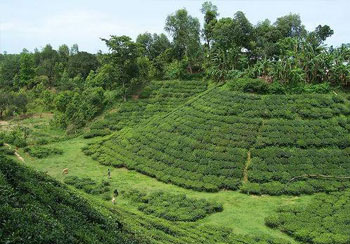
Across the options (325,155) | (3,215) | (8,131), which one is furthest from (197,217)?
(8,131)

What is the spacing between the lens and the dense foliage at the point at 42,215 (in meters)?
10.0

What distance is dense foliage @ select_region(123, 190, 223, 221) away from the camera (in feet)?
78.1

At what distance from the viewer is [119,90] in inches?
1793

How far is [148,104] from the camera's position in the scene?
141 feet

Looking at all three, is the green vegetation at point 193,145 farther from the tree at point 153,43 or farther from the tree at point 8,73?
the tree at point 8,73

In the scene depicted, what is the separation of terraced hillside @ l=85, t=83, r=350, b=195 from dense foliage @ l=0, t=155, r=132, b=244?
14.9 metres

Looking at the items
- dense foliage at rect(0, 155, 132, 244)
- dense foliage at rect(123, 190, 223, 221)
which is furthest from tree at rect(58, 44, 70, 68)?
dense foliage at rect(0, 155, 132, 244)

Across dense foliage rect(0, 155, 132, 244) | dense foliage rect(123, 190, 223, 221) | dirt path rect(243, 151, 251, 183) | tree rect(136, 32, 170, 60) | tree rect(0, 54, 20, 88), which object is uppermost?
tree rect(136, 32, 170, 60)

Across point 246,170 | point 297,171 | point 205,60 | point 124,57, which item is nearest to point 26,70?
point 124,57

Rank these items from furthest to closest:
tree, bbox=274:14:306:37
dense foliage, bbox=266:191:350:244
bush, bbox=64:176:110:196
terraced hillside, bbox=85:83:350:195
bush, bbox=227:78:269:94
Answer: tree, bbox=274:14:306:37, bush, bbox=227:78:269:94, terraced hillside, bbox=85:83:350:195, bush, bbox=64:176:110:196, dense foliage, bbox=266:191:350:244

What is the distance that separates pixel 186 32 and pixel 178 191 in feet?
88.8

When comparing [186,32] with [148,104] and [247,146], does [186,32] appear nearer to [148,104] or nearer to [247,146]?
[148,104]

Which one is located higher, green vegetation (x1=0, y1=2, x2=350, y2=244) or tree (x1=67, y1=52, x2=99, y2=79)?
tree (x1=67, y1=52, x2=99, y2=79)

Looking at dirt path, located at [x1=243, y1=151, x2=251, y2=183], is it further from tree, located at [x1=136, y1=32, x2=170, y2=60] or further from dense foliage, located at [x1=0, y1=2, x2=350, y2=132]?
tree, located at [x1=136, y1=32, x2=170, y2=60]
